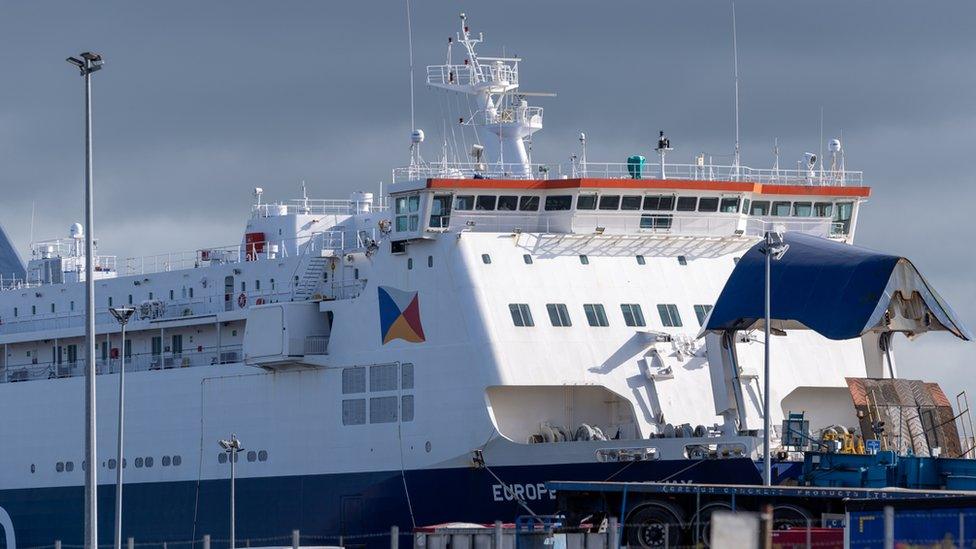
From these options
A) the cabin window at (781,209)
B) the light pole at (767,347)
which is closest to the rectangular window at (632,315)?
the light pole at (767,347)

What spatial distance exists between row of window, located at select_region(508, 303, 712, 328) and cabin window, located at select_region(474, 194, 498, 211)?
9.23ft

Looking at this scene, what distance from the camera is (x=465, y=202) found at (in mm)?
43625

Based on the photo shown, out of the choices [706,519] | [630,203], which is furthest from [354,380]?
[706,519]

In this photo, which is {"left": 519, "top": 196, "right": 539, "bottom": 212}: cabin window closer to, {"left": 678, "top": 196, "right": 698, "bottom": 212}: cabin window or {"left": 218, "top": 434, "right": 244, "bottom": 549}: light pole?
{"left": 678, "top": 196, "right": 698, "bottom": 212}: cabin window

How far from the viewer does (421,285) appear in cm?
4309

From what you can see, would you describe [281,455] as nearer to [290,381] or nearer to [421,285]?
[290,381]

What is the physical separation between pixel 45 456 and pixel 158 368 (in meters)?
4.76

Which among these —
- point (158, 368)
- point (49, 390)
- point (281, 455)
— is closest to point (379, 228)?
point (281, 455)

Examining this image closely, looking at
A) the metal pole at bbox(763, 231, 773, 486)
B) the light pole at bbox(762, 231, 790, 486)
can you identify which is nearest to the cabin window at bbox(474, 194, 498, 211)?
the light pole at bbox(762, 231, 790, 486)

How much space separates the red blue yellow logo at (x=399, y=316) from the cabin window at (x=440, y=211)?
68.7 inches

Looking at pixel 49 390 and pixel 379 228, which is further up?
pixel 379 228

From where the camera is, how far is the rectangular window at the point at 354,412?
43.8 meters

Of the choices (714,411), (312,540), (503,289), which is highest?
(503,289)

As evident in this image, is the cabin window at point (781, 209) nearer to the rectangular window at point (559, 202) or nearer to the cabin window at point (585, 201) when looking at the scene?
the cabin window at point (585, 201)
